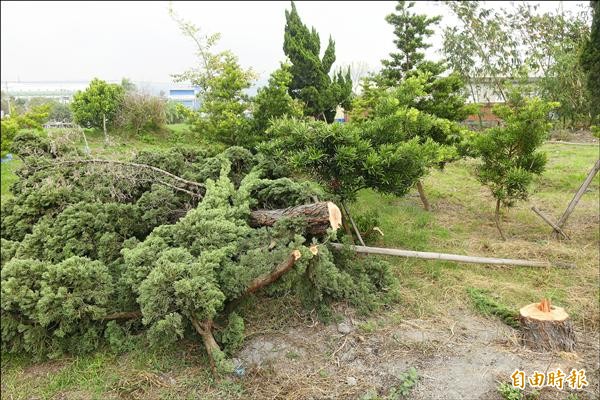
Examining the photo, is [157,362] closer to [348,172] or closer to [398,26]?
[348,172]

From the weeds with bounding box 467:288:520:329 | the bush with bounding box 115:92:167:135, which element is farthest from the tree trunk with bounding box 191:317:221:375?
the bush with bounding box 115:92:167:135

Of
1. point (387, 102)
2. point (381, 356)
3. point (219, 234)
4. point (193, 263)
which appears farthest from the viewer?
point (387, 102)

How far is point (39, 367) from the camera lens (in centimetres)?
287

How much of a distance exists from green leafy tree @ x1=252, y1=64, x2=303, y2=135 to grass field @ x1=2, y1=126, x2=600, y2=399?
1.82m

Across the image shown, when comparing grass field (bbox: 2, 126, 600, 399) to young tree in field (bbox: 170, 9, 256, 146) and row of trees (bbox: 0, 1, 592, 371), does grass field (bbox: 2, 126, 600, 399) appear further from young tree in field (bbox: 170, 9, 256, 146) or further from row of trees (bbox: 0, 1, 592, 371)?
young tree in field (bbox: 170, 9, 256, 146)

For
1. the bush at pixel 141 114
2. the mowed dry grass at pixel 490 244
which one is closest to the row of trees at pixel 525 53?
the mowed dry grass at pixel 490 244

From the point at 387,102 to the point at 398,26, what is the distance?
2.87 metres

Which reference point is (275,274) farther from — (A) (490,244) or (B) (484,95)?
(B) (484,95)

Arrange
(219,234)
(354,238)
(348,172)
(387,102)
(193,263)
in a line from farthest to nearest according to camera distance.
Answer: (354,238) → (387,102) → (348,172) → (219,234) → (193,263)

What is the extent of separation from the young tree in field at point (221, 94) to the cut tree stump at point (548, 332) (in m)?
4.47

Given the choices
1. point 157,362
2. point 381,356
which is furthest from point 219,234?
point 381,356

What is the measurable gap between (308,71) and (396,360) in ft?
23.6

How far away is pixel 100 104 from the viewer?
771 centimetres

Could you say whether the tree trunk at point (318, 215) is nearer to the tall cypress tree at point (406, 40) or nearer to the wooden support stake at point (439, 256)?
the wooden support stake at point (439, 256)
